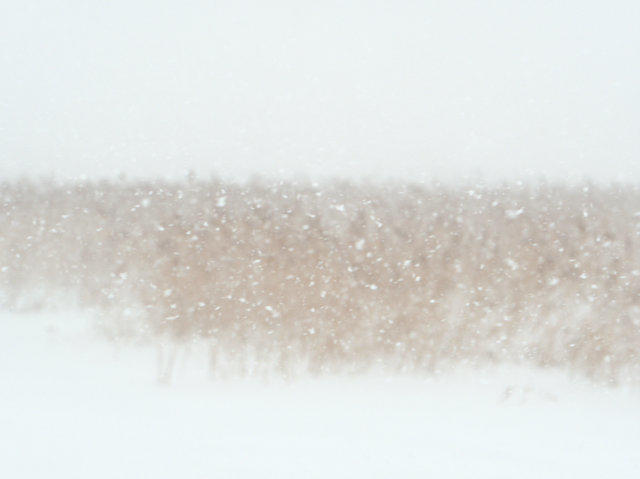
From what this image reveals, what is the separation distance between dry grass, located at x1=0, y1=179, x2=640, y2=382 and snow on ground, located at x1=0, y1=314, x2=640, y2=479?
0.34 metres

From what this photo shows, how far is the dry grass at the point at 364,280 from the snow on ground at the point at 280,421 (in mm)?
341

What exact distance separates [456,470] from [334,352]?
1.94 m

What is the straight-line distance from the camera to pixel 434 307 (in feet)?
18.9

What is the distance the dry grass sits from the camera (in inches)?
224

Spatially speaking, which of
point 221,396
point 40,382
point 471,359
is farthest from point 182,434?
point 471,359

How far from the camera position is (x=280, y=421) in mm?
4789

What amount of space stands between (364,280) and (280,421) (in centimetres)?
190

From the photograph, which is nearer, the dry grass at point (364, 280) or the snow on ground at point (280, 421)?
the snow on ground at point (280, 421)

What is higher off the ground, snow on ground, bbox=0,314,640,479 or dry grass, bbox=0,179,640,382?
dry grass, bbox=0,179,640,382

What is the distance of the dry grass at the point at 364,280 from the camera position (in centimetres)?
568

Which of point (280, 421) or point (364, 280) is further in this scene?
point (364, 280)

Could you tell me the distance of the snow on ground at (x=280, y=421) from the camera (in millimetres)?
3926

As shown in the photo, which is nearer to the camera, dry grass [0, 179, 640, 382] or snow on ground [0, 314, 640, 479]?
snow on ground [0, 314, 640, 479]

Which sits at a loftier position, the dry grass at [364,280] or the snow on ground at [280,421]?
the dry grass at [364,280]
